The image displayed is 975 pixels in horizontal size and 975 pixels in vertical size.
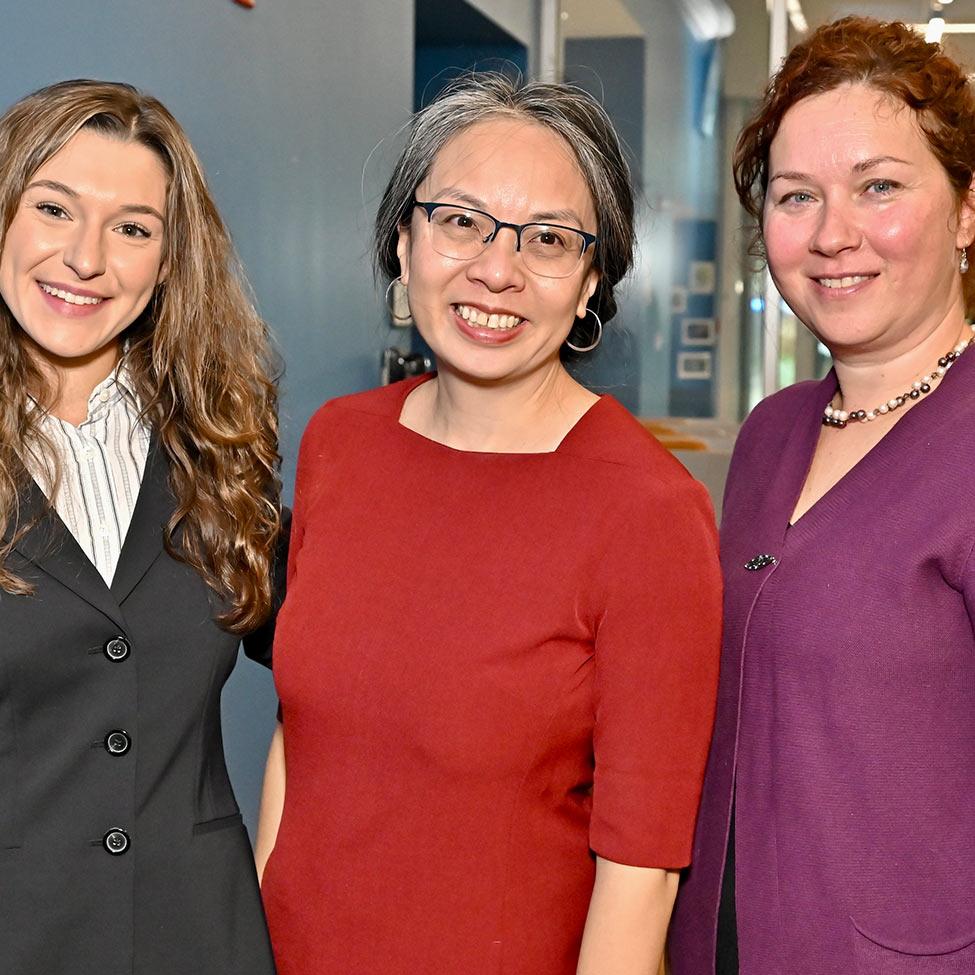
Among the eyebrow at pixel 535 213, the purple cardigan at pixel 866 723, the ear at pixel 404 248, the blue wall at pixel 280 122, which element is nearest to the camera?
the purple cardigan at pixel 866 723

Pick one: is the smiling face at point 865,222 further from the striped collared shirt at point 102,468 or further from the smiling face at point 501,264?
the striped collared shirt at point 102,468

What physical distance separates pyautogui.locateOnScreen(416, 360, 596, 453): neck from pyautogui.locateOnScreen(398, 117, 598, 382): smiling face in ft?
0.09

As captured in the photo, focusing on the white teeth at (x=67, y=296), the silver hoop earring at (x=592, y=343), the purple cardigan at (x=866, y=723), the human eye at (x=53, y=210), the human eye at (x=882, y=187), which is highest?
the human eye at (x=882, y=187)

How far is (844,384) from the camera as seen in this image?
169 cm

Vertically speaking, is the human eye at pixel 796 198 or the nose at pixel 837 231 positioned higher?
the human eye at pixel 796 198

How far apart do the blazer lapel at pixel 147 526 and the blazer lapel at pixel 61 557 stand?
0.11ft

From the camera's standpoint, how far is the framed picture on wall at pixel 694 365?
7.25m

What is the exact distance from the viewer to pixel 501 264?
1.62 meters

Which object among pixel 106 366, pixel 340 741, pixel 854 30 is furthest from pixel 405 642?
pixel 854 30

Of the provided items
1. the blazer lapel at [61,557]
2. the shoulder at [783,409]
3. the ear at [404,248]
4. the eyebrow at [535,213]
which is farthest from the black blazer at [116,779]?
the shoulder at [783,409]

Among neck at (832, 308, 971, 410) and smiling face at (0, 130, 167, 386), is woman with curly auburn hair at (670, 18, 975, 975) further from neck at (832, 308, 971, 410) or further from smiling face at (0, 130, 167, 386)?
smiling face at (0, 130, 167, 386)

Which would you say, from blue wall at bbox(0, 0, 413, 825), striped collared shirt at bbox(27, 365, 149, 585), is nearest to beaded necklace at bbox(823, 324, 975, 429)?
striped collared shirt at bbox(27, 365, 149, 585)

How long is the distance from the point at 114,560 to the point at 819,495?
91 cm

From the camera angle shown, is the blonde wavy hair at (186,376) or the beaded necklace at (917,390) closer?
the beaded necklace at (917,390)
